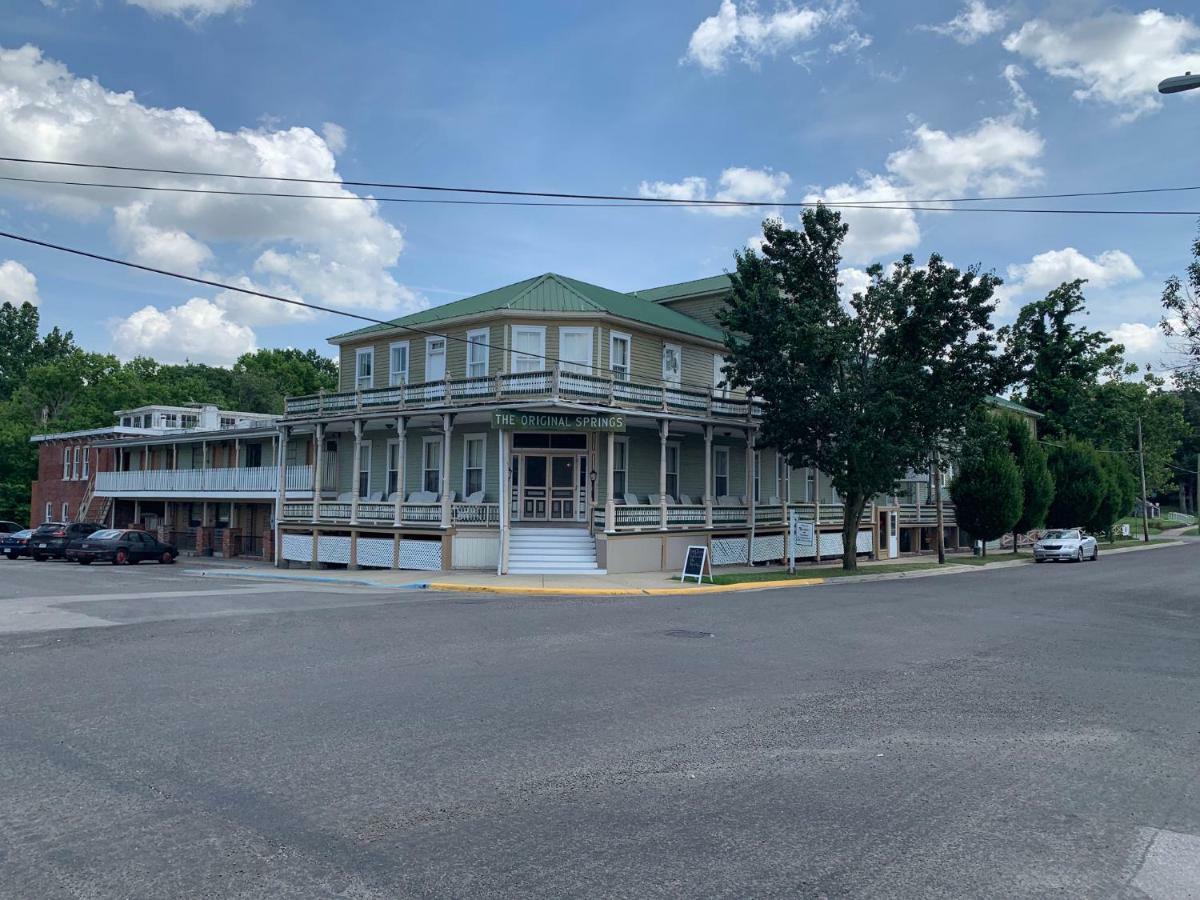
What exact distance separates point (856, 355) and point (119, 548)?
2846 centimetres

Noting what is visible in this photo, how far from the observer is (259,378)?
8188cm

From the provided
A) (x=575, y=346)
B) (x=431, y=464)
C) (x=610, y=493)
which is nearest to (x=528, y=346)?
(x=575, y=346)

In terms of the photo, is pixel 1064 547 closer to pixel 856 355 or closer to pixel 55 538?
pixel 856 355

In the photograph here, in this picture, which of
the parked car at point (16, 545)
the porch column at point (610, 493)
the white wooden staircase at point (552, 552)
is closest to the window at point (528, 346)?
the porch column at point (610, 493)

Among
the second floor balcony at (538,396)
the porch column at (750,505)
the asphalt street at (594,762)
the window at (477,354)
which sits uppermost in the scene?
the window at (477,354)

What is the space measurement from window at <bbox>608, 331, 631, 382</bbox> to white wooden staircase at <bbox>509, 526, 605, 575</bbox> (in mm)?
5548

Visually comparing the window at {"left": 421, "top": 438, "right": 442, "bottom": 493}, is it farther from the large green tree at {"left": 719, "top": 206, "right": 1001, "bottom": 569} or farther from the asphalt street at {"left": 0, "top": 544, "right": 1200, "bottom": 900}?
the asphalt street at {"left": 0, "top": 544, "right": 1200, "bottom": 900}

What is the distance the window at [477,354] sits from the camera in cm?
2958

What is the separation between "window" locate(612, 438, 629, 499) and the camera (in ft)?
97.7

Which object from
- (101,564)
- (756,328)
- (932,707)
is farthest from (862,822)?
(101,564)

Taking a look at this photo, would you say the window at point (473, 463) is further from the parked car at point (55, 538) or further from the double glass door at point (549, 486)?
the parked car at point (55, 538)

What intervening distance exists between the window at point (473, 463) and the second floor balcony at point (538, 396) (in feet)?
6.66

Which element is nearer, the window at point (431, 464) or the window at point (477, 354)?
the window at point (477, 354)

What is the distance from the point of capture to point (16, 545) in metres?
39.4
